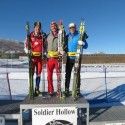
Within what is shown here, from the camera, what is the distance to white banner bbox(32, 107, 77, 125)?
701 cm

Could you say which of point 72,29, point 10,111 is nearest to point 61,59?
point 72,29

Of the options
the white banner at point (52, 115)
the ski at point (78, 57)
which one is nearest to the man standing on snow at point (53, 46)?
the ski at point (78, 57)

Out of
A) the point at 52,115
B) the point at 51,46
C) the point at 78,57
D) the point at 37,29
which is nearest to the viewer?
the point at 52,115

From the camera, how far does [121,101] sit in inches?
440

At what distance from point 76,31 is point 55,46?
603 mm

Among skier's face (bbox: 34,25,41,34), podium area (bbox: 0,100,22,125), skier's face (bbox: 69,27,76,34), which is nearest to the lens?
podium area (bbox: 0,100,22,125)

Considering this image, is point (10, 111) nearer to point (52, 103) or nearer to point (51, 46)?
point (52, 103)

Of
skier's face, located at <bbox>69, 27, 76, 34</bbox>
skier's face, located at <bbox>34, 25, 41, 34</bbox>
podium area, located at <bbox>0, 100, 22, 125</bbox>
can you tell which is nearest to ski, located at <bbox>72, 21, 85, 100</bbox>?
skier's face, located at <bbox>69, 27, 76, 34</bbox>

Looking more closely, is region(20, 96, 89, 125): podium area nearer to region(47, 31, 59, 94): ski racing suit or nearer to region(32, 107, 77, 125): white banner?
region(32, 107, 77, 125): white banner

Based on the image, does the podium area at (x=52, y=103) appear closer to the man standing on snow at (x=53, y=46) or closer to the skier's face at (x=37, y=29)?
the man standing on snow at (x=53, y=46)

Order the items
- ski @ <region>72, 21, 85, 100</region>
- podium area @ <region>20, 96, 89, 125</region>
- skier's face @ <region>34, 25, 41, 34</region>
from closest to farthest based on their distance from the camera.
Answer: podium area @ <region>20, 96, 89, 125</region>
ski @ <region>72, 21, 85, 100</region>
skier's face @ <region>34, 25, 41, 34</region>

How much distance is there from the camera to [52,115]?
23.1ft

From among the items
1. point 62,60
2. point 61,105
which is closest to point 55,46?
point 62,60

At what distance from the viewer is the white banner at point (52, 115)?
701 cm
